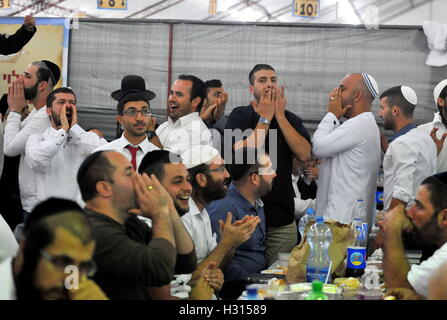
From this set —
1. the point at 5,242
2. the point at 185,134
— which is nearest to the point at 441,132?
the point at 185,134

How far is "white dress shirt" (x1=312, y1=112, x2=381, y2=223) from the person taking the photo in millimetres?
3824

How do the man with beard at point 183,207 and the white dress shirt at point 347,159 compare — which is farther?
the white dress shirt at point 347,159

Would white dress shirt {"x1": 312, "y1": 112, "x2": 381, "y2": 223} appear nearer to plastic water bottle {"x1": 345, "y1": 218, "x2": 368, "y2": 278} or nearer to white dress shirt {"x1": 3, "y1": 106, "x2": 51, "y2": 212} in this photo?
plastic water bottle {"x1": 345, "y1": 218, "x2": 368, "y2": 278}

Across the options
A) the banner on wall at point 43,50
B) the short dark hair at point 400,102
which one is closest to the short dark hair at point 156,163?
the short dark hair at point 400,102

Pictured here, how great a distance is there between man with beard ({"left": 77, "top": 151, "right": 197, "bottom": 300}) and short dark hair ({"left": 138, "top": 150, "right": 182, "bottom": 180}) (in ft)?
1.49

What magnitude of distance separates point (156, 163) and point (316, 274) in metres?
0.84

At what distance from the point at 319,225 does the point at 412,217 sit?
2.02 feet

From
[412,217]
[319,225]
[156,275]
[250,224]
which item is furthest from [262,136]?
[156,275]

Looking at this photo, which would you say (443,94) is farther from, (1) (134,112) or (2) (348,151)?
(1) (134,112)

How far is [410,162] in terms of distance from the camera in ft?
11.8

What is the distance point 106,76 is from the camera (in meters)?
5.45

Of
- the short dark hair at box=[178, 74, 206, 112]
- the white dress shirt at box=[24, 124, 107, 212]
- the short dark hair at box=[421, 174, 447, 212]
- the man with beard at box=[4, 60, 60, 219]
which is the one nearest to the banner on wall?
the man with beard at box=[4, 60, 60, 219]

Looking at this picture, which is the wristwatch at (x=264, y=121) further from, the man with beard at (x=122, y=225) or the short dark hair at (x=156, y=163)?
the man with beard at (x=122, y=225)

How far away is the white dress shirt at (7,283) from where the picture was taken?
1.54 metres
